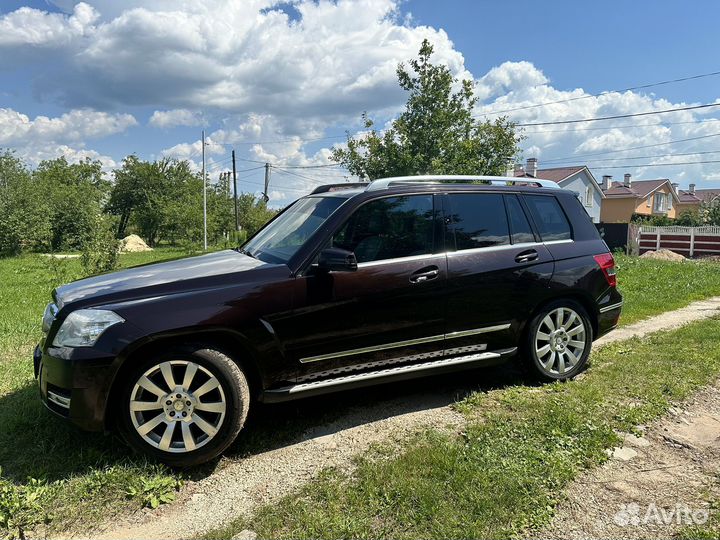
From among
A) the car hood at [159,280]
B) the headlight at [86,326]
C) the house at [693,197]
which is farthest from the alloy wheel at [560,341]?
the house at [693,197]

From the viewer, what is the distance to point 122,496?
2930 millimetres

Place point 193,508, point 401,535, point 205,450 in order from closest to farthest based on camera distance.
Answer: point 401,535, point 193,508, point 205,450

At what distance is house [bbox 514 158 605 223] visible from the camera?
45938 millimetres

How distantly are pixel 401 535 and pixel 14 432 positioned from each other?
2.95 meters

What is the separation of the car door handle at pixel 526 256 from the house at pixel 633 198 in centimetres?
5471

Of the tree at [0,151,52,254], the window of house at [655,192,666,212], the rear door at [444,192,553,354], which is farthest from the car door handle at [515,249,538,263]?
the window of house at [655,192,666,212]

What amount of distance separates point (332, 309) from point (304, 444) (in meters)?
0.98

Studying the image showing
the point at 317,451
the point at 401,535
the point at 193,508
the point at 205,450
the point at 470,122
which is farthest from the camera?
the point at 470,122

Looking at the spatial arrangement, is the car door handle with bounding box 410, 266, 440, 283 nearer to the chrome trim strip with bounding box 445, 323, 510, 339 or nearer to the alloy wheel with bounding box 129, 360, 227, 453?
the chrome trim strip with bounding box 445, 323, 510, 339

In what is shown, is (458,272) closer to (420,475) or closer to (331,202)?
(331,202)

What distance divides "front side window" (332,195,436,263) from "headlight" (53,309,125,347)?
158 cm

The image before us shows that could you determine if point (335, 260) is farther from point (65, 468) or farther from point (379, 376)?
point (65, 468)

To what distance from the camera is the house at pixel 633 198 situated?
174 feet

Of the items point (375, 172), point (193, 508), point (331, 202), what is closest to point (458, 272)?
point (331, 202)
